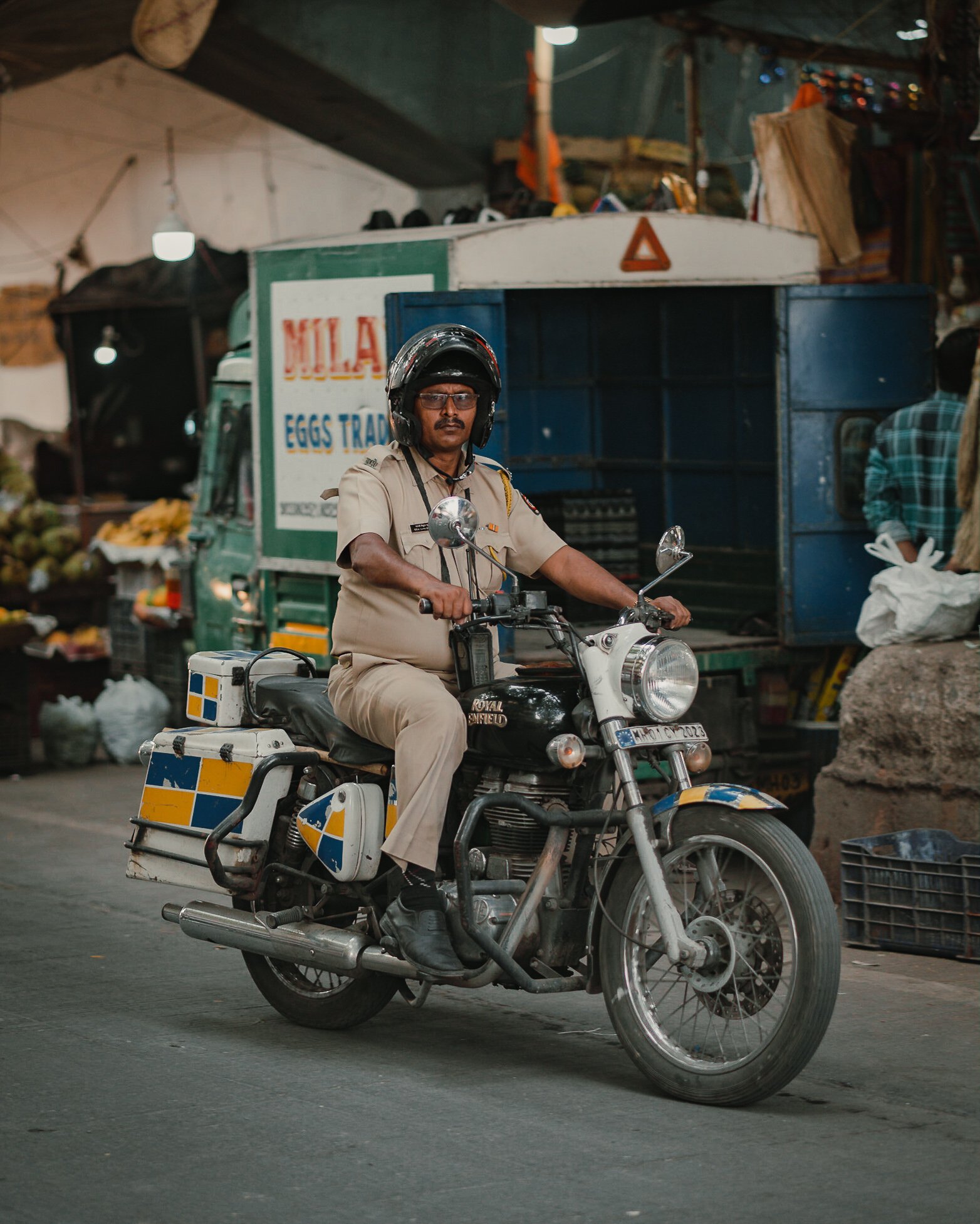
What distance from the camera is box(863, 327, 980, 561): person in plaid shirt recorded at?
319 inches

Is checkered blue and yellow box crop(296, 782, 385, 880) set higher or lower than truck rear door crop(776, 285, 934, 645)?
lower

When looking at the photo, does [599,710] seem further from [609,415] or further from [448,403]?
[609,415]

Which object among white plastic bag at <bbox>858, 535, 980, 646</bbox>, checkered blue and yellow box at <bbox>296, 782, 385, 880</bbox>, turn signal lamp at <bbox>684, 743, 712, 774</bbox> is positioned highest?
white plastic bag at <bbox>858, 535, 980, 646</bbox>

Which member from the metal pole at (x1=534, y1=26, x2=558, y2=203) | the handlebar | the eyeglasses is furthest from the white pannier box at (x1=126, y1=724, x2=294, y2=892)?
the metal pole at (x1=534, y1=26, x2=558, y2=203)

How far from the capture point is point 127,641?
12.8 meters

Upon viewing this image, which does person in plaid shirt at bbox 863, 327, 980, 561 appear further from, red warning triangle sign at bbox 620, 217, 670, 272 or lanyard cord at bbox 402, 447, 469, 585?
lanyard cord at bbox 402, 447, 469, 585

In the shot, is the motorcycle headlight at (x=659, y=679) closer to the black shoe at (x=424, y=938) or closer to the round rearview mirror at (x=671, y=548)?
the round rearview mirror at (x=671, y=548)

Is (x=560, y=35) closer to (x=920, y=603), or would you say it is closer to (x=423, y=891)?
(x=920, y=603)

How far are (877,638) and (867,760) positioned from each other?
601 millimetres

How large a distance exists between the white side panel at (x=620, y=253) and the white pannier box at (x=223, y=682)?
9.82ft

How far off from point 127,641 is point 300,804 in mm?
7444

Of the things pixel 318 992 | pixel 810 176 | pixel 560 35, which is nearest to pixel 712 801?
pixel 318 992

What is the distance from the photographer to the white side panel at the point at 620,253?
8.48 metres

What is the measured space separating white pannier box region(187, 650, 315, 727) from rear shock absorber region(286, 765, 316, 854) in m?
0.43
